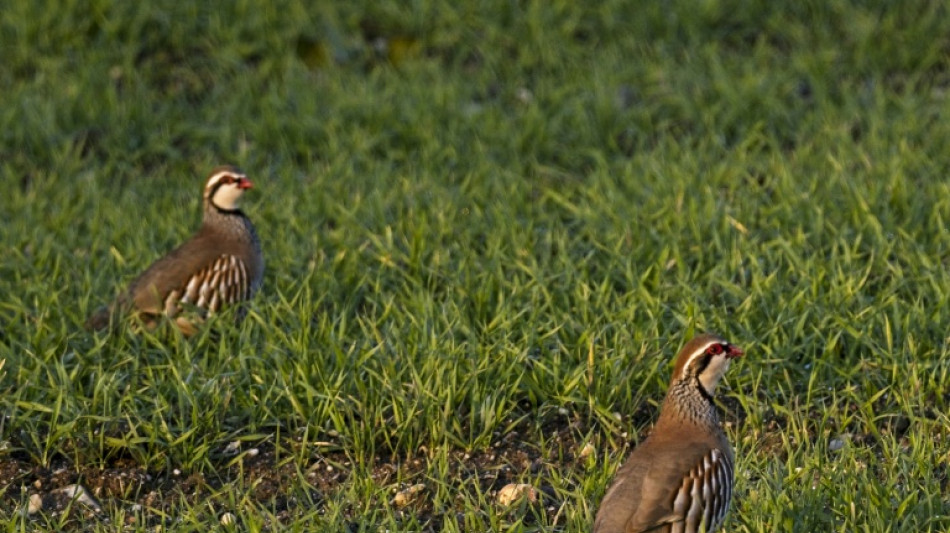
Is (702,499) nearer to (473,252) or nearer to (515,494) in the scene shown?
(515,494)

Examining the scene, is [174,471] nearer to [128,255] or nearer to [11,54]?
[128,255]

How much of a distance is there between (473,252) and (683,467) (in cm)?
218

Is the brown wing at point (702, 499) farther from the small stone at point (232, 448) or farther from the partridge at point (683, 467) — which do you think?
the small stone at point (232, 448)

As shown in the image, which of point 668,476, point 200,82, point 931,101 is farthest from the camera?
point 200,82

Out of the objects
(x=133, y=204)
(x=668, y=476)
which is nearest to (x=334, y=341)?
(x=668, y=476)

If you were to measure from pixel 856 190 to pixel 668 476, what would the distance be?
8.87ft

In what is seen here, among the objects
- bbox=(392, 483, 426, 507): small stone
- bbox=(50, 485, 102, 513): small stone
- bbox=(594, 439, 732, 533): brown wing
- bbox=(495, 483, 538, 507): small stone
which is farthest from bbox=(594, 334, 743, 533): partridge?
bbox=(50, 485, 102, 513): small stone

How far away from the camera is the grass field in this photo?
4.80m

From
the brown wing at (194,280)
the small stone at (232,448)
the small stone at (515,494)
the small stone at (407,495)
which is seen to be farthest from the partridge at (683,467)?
the brown wing at (194,280)

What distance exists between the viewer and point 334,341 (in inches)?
207

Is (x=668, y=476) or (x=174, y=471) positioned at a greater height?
(x=668, y=476)

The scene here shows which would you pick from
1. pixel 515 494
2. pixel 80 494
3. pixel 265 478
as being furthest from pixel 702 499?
pixel 80 494

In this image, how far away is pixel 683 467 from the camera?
4098 millimetres

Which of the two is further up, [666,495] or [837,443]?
[666,495]
